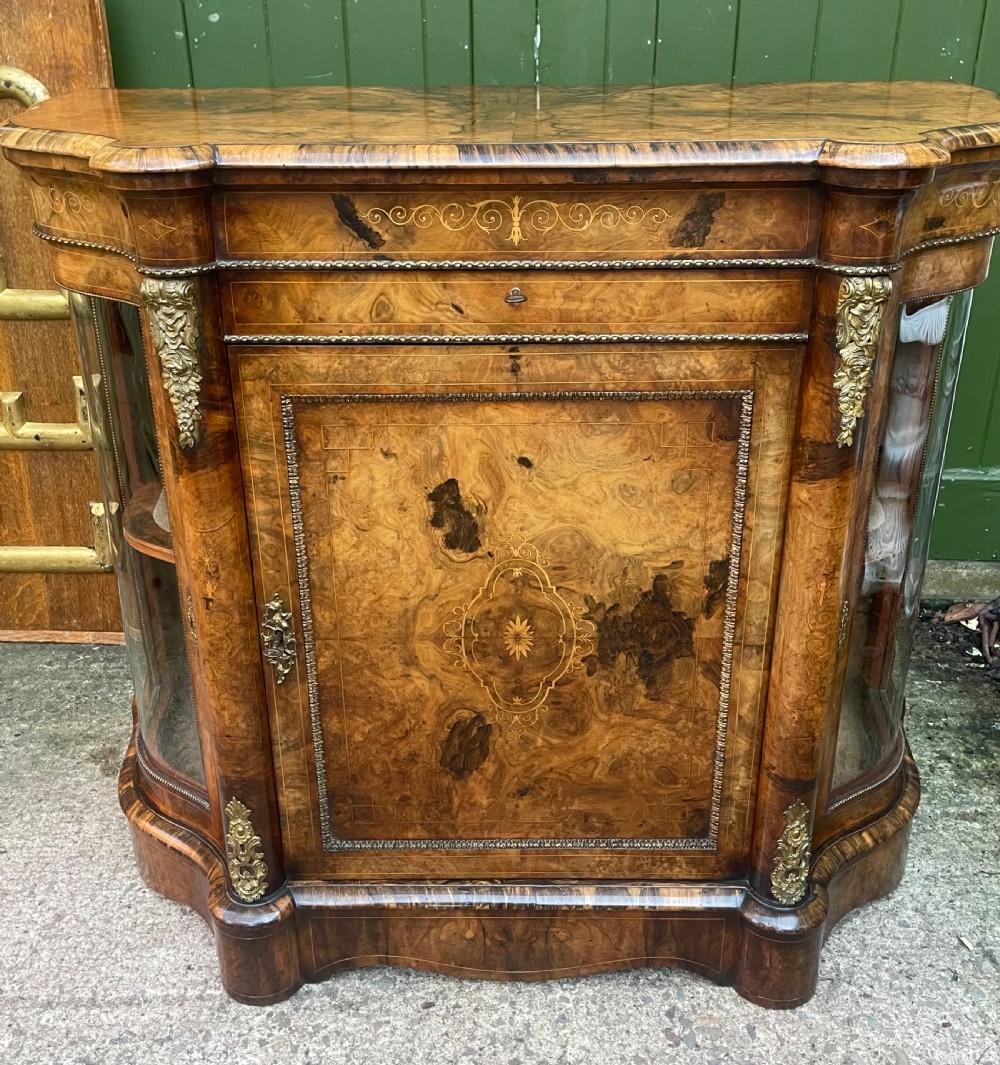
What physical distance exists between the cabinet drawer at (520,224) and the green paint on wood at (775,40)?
128 cm

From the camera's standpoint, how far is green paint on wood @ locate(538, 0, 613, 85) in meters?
2.44

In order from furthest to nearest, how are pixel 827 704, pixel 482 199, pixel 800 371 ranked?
pixel 827 704 → pixel 800 371 → pixel 482 199

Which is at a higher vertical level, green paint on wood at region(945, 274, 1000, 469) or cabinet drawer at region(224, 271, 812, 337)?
cabinet drawer at region(224, 271, 812, 337)

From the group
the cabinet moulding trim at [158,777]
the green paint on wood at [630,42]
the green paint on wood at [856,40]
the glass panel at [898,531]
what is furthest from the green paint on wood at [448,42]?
the cabinet moulding trim at [158,777]

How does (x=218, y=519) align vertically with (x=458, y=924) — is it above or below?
above

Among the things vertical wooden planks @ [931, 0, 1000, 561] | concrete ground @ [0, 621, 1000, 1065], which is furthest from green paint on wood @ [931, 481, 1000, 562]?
concrete ground @ [0, 621, 1000, 1065]

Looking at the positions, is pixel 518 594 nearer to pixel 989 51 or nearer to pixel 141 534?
pixel 141 534

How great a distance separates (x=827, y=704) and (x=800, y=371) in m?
0.56

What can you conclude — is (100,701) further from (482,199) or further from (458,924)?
(482,199)

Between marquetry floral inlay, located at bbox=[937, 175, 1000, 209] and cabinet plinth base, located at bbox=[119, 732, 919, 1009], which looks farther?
cabinet plinth base, located at bbox=[119, 732, 919, 1009]

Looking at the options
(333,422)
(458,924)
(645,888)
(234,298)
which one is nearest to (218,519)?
(333,422)

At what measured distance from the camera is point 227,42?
2.47 meters

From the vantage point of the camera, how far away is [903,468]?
71.9 inches

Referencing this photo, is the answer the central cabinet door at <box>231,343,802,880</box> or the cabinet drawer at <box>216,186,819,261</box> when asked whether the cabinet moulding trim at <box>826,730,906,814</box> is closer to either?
the central cabinet door at <box>231,343,802,880</box>
